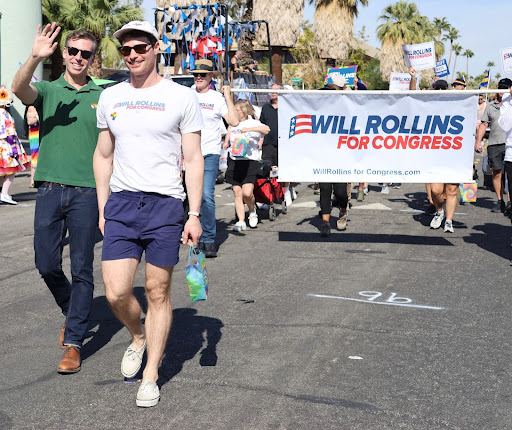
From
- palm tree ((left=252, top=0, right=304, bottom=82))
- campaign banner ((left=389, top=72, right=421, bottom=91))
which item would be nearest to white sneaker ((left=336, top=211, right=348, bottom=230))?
campaign banner ((left=389, top=72, right=421, bottom=91))

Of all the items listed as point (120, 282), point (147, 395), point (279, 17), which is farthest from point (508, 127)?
point (279, 17)

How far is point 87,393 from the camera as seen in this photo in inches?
180

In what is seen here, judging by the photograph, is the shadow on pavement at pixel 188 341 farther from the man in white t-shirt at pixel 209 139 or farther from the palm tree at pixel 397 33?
the palm tree at pixel 397 33

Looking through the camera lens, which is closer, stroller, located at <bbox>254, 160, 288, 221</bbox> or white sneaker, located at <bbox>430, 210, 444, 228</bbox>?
white sneaker, located at <bbox>430, 210, 444, 228</bbox>

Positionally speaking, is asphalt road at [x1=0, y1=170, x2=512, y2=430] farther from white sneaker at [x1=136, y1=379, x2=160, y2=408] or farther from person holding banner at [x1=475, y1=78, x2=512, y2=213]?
person holding banner at [x1=475, y1=78, x2=512, y2=213]

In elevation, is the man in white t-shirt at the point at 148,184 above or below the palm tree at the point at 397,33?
below

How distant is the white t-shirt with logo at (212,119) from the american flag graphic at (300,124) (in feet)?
3.12

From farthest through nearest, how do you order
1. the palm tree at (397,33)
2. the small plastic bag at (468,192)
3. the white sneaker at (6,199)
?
the palm tree at (397,33) → the white sneaker at (6,199) → the small plastic bag at (468,192)

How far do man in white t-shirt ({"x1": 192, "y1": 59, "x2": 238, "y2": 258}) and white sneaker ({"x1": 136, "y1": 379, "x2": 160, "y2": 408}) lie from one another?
4.81m

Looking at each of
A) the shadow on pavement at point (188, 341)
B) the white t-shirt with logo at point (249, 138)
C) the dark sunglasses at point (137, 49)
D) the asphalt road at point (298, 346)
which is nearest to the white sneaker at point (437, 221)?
the asphalt road at point (298, 346)

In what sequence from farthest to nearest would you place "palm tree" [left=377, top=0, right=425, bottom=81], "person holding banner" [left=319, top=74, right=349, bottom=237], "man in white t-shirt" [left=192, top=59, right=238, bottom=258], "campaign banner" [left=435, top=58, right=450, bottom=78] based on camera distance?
"palm tree" [left=377, top=0, right=425, bottom=81]
"campaign banner" [left=435, top=58, right=450, bottom=78]
"person holding banner" [left=319, top=74, right=349, bottom=237]
"man in white t-shirt" [left=192, top=59, right=238, bottom=258]

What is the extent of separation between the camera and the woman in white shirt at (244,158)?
11.4 metres

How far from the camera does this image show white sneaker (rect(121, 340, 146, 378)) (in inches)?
184

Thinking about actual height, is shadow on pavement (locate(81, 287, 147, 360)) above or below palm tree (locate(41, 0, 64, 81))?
below
